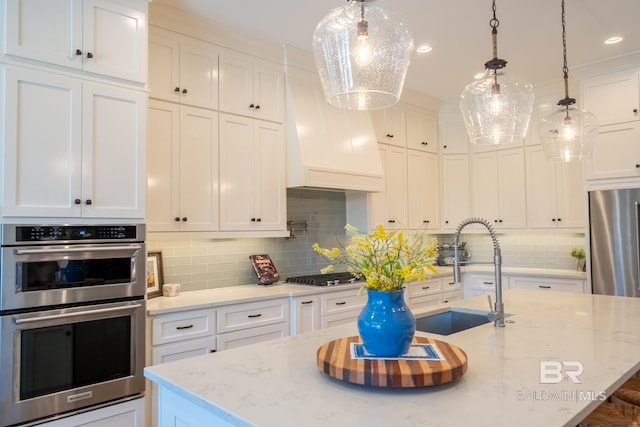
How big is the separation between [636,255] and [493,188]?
5.46ft

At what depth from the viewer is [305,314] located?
3400 mm

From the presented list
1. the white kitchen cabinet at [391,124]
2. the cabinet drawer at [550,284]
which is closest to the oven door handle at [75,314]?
the white kitchen cabinet at [391,124]

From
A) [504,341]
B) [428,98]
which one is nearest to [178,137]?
[504,341]

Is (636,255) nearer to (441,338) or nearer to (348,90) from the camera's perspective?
(441,338)

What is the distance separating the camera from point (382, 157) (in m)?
4.56

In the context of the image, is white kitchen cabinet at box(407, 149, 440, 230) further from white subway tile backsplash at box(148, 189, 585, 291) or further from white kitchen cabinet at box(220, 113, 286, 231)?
white kitchen cabinet at box(220, 113, 286, 231)

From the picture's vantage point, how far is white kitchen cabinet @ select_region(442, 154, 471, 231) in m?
5.26

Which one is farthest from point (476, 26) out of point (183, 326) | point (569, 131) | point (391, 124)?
point (183, 326)

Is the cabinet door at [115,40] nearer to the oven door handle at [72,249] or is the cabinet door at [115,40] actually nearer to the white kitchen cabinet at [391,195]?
the oven door handle at [72,249]

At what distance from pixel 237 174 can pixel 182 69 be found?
0.84 m

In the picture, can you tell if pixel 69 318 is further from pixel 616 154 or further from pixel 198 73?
pixel 616 154

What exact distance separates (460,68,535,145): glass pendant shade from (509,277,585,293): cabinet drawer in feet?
8.91

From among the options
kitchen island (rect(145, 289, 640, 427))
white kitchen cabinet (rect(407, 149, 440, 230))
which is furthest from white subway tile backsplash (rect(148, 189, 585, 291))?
kitchen island (rect(145, 289, 640, 427))

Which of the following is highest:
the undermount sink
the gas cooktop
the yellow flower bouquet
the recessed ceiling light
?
the recessed ceiling light
